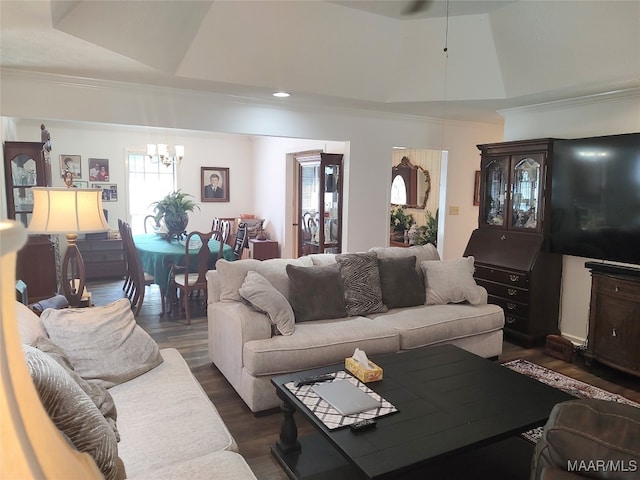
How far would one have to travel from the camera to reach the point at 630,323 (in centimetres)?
360

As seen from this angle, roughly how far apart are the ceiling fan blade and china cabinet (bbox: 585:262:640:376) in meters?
2.67

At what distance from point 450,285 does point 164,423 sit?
284 cm

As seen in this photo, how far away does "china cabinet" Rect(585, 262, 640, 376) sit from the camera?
357 cm

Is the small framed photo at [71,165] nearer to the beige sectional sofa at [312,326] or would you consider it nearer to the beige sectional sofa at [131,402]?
the beige sectional sofa at [312,326]

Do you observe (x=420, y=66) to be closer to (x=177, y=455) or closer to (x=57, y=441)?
(x=177, y=455)

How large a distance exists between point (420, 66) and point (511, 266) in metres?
2.24

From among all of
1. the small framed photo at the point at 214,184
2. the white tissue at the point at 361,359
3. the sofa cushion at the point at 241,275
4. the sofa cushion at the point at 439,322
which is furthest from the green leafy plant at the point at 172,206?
the white tissue at the point at 361,359

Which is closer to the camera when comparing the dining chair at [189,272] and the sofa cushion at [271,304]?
the sofa cushion at [271,304]

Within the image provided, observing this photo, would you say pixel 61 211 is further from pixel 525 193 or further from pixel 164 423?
pixel 525 193

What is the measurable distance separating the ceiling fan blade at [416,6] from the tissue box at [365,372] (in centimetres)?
293

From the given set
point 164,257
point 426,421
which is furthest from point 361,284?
point 164,257

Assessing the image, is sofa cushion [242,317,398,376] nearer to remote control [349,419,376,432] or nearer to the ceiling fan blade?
remote control [349,419,376,432]

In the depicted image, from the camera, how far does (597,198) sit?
4117 mm

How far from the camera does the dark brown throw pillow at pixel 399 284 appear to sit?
12.8ft
